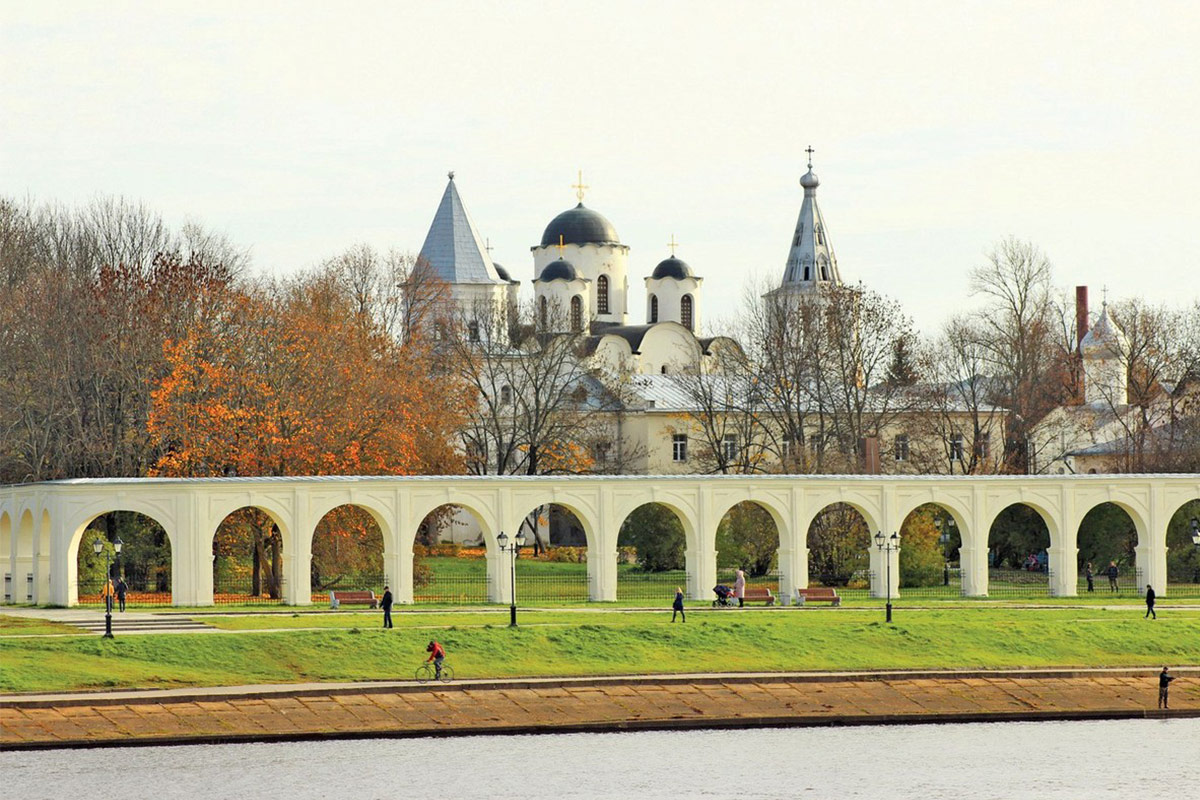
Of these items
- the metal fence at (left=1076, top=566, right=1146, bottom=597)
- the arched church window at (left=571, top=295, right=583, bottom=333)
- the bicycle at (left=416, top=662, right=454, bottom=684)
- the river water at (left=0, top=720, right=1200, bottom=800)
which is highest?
the arched church window at (left=571, top=295, right=583, bottom=333)

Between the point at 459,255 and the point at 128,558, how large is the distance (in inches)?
1497

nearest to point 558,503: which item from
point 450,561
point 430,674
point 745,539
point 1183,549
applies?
point 745,539

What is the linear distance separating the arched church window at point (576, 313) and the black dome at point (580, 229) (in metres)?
3.32

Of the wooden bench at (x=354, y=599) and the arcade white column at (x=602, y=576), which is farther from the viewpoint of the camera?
the arcade white column at (x=602, y=576)

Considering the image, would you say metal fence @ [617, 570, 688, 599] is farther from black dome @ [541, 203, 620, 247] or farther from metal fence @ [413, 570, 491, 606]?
black dome @ [541, 203, 620, 247]

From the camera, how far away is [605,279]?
95.9 m

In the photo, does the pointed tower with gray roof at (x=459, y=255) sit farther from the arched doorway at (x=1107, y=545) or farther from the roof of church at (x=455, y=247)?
the arched doorway at (x=1107, y=545)

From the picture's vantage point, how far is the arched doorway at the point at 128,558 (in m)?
48.6

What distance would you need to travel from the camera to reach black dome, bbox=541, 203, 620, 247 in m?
94.6

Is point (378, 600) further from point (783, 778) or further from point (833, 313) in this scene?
point (833, 313)

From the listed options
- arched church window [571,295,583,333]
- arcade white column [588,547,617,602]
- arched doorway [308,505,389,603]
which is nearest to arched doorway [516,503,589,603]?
arcade white column [588,547,617,602]

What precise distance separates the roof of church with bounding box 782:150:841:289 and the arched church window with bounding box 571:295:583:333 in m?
9.90

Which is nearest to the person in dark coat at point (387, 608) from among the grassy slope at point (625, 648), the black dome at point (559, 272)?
the grassy slope at point (625, 648)

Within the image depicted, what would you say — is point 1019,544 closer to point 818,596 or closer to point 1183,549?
point 1183,549
